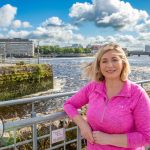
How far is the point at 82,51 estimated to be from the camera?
532ft

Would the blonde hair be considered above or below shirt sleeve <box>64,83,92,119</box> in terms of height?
above

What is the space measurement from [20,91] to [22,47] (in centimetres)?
10852

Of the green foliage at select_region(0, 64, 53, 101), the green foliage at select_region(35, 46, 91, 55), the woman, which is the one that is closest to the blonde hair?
the woman

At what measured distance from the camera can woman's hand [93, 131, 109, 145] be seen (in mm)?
2605

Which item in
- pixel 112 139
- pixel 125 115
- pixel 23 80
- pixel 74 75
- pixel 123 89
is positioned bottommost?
pixel 74 75

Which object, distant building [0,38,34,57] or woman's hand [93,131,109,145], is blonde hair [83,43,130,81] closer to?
woman's hand [93,131,109,145]

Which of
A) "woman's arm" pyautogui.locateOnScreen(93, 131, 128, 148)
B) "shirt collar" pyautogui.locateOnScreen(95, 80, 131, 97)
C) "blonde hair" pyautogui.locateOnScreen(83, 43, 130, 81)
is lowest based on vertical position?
"woman's arm" pyautogui.locateOnScreen(93, 131, 128, 148)

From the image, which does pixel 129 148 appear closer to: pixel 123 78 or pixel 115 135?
pixel 115 135

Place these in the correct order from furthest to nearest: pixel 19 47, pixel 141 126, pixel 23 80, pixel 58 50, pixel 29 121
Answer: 1. pixel 58 50
2. pixel 19 47
3. pixel 23 80
4. pixel 29 121
5. pixel 141 126

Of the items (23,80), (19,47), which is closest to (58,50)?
(19,47)

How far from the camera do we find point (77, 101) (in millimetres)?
2994

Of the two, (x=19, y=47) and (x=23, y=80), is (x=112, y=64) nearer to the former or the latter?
(x=23, y=80)

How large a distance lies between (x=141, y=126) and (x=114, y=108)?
8.4 inches

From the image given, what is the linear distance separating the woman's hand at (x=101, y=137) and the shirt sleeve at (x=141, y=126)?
15 centimetres
